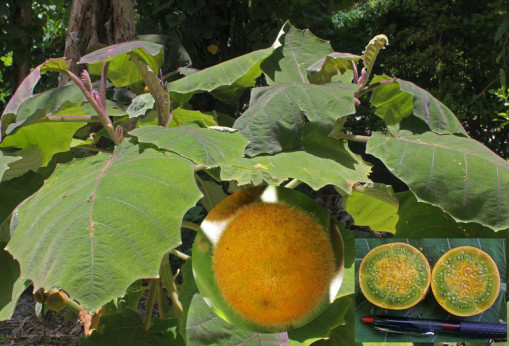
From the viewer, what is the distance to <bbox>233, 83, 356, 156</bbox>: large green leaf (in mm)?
640

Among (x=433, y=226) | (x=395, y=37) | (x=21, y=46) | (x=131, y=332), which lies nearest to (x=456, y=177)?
(x=433, y=226)

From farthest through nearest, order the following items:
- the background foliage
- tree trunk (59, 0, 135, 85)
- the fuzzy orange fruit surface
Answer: the background foliage < tree trunk (59, 0, 135, 85) < the fuzzy orange fruit surface

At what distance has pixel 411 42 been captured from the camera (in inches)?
147

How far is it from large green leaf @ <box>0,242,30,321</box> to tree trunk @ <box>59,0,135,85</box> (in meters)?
0.84

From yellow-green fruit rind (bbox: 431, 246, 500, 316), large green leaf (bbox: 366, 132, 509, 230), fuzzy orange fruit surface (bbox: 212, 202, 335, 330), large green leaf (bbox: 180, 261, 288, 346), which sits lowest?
large green leaf (bbox: 180, 261, 288, 346)

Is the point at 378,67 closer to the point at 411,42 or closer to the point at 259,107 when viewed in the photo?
the point at 411,42

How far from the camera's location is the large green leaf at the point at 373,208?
78cm

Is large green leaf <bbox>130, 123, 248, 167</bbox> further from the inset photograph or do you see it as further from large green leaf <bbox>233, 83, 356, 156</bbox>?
the inset photograph

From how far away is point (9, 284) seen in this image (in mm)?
730

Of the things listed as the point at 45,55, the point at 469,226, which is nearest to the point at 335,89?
the point at 469,226

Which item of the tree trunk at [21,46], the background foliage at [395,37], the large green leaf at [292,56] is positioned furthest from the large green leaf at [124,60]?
the tree trunk at [21,46]

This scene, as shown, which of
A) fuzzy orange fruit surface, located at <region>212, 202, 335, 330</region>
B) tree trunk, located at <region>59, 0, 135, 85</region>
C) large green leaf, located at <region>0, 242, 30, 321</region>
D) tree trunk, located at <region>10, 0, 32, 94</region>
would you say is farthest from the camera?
tree trunk, located at <region>10, 0, 32, 94</region>

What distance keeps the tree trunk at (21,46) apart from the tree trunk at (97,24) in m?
1.71

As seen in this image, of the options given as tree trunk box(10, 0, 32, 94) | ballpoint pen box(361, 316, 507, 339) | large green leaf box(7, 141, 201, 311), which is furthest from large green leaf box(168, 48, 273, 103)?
tree trunk box(10, 0, 32, 94)
